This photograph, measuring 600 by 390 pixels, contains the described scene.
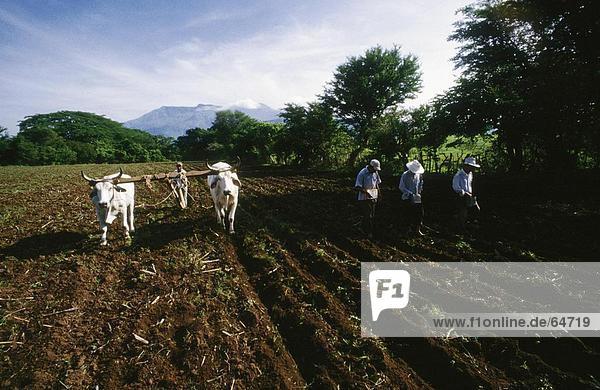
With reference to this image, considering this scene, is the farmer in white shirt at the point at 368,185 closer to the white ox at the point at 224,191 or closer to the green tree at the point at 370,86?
the white ox at the point at 224,191

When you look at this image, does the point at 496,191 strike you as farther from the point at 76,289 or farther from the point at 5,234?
the point at 5,234

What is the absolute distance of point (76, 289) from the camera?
5684mm

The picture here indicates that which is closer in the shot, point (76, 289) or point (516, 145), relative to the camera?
point (76, 289)

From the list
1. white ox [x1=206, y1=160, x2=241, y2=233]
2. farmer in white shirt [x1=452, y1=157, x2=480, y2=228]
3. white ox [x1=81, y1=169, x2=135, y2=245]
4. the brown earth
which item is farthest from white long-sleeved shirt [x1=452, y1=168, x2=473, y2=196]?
white ox [x1=81, y1=169, x2=135, y2=245]

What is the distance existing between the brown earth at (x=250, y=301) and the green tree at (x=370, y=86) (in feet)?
56.5

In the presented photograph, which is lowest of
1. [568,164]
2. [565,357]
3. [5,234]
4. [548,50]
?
[565,357]

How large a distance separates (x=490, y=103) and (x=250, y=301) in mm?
13043

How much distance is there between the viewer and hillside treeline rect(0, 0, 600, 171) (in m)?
10.9

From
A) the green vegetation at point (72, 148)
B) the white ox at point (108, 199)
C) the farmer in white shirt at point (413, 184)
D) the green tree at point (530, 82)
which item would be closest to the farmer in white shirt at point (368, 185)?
the farmer in white shirt at point (413, 184)

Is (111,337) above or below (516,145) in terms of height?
below

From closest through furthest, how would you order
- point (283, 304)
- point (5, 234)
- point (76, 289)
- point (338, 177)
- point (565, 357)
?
point (565, 357)
point (283, 304)
point (76, 289)
point (5, 234)
point (338, 177)

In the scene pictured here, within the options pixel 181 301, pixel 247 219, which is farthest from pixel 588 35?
pixel 181 301

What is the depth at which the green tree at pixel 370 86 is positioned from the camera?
25953 millimetres

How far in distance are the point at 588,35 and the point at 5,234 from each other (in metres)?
18.4
